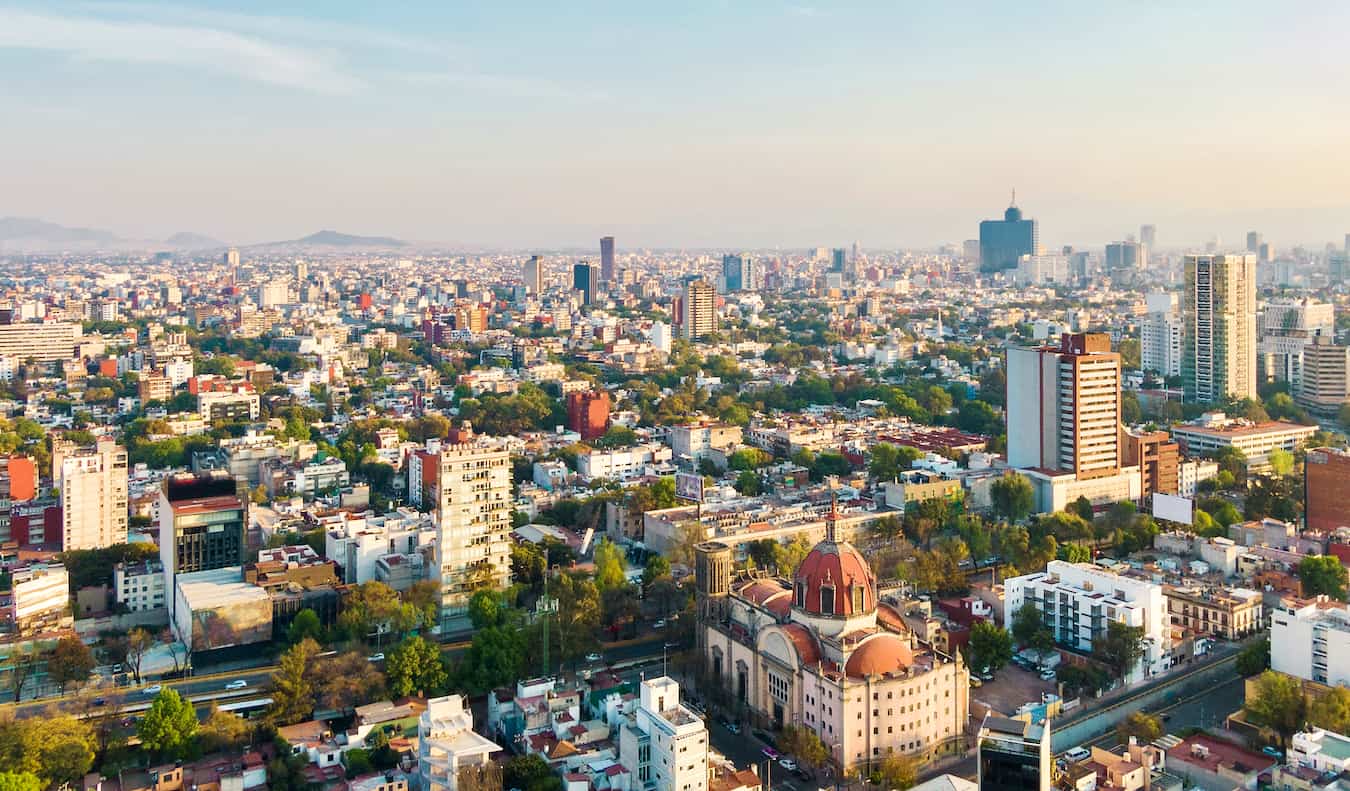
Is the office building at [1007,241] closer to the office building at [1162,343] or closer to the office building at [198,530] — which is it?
the office building at [1162,343]

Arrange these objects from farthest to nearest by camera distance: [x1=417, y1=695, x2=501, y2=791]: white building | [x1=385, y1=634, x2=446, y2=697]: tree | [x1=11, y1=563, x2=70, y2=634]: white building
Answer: [x1=11, y1=563, x2=70, y2=634]: white building < [x1=385, y1=634, x2=446, y2=697]: tree < [x1=417, y1=695, x2=501, y2=791]: white building

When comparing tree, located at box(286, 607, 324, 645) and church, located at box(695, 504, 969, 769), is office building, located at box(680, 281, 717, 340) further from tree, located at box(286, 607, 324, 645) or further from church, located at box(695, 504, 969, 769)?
church, located at box(695, 504, 969, 769)

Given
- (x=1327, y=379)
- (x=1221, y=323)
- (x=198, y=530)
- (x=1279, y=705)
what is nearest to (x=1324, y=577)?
(x=1279, y=705)

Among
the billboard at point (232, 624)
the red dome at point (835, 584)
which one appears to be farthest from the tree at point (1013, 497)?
the billboard at point (232, 624)

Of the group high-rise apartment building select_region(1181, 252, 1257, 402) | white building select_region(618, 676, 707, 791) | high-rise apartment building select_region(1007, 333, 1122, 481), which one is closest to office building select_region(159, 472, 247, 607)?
white building select_region(618, 676, 707, 791)

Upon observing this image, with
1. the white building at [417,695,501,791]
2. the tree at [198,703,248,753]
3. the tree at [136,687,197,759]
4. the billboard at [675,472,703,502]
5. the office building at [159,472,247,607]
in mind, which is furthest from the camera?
the billboard at [675,472,703,502]

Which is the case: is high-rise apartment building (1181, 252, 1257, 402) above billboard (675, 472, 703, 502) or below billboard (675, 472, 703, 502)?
above

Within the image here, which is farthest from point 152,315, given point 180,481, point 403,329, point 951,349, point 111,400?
point 180,481

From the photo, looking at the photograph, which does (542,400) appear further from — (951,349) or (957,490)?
(951,349)
